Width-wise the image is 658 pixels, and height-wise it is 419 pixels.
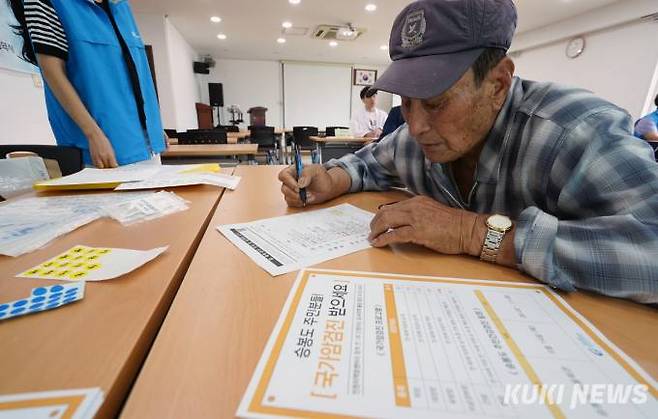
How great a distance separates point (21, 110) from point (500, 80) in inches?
171

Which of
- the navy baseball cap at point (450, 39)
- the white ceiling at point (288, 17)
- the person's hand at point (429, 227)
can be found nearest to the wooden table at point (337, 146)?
the white ceiling at point (288, 17)

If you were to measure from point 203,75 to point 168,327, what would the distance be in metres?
11.3

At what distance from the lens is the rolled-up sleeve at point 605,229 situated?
461mm

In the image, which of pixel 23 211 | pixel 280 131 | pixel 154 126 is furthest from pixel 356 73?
pixel 23 211

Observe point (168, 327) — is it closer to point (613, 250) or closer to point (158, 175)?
point (613, 250)

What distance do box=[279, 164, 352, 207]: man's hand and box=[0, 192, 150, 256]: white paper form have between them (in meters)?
0.45

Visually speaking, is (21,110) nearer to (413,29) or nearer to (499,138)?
(413,29)

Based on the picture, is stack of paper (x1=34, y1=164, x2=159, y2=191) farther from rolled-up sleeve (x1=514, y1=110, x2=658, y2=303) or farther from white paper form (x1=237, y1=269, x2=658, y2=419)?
rolled-up sleeve (x1=514, y1=110, x2=658, y2=303)

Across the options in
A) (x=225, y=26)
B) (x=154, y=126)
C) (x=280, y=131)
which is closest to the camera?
(x=154, y=126)

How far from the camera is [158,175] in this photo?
1.16m

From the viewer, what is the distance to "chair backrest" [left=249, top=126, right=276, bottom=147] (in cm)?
596

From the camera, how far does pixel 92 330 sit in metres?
0.36

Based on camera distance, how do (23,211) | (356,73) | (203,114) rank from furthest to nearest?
(356,73), (203,114), (23,211)

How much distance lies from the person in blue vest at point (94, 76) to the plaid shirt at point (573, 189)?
1.48 metres
